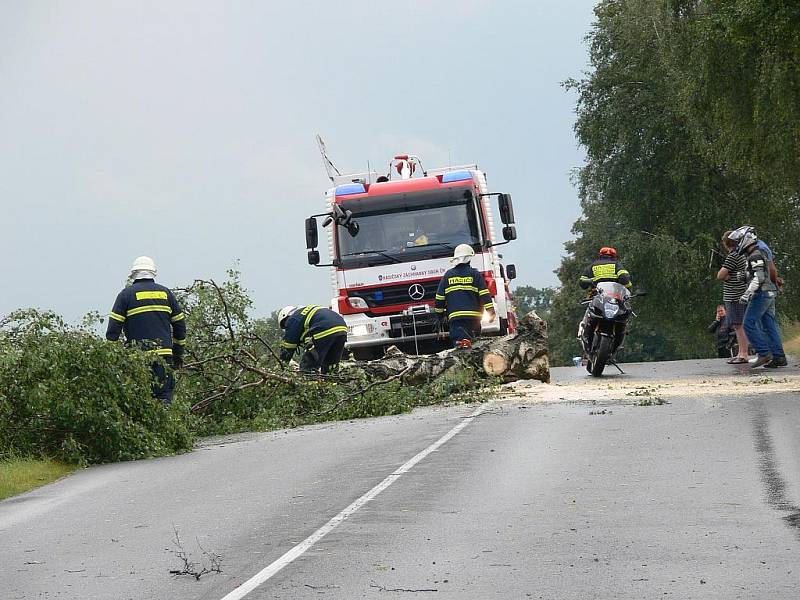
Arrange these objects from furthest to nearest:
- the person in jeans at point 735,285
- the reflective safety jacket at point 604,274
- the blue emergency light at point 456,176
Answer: the blue emergency light at point 456,176, the person in jeans at point 735,285, the reflective safety jacket at point 604,274

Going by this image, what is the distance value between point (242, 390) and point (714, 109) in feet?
46.5

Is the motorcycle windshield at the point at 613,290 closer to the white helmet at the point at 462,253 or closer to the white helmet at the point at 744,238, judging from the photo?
the white helmet at the point at 744,238

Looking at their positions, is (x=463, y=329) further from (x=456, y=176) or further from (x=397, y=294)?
(x=456, y=176)

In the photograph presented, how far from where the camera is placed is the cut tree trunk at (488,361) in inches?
747

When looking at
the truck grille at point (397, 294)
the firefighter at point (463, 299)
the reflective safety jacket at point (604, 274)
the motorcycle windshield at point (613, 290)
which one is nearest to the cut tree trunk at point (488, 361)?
the firefighter at point (463, 299)

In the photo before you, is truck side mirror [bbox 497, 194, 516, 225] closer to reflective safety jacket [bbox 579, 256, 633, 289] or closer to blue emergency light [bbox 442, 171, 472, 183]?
blue emergency light [bbox 442, 171, 472, 183]

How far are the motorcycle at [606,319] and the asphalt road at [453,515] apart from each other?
231 inches

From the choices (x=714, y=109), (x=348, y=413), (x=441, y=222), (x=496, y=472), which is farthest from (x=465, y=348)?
(x=714, y=109)

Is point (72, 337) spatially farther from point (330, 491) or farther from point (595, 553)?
point (595, 553)

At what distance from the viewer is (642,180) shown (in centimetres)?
4850

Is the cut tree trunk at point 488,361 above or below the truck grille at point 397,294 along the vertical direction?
below

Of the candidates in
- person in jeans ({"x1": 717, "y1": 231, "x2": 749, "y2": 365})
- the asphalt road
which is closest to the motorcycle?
person in jeans ({"x1": 717, "y1": 231, "x2": 749, "y2": 365})

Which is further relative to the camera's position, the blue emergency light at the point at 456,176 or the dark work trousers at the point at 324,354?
the blue emergency light at the point at 456,176

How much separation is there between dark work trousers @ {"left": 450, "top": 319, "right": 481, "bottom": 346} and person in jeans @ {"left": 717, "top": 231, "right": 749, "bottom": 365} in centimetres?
370
